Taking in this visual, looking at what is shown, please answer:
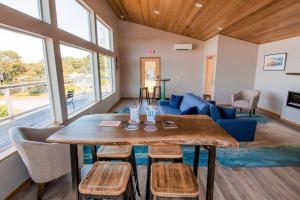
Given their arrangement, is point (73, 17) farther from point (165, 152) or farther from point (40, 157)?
point (165, 152)

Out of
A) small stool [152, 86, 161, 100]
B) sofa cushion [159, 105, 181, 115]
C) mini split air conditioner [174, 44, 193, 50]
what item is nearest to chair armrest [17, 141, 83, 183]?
sofa cushion [159, 105, 181, 115]

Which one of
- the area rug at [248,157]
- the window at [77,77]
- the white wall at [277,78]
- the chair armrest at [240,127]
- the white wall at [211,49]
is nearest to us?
the area rug at [248,157]

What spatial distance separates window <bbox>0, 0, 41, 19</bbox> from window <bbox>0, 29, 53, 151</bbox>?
0.31 meters

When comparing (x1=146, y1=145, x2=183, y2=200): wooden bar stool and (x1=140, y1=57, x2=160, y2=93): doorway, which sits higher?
(x1=140, y1=57, x2=160, y2=93): doorway

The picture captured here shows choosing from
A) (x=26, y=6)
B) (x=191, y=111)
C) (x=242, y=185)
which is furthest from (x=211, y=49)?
(x=26, y=6)

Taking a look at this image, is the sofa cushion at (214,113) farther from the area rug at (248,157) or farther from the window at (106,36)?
the window at (106,36)

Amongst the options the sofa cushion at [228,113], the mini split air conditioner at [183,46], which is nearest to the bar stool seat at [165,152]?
the sofa cushion at [228,113]

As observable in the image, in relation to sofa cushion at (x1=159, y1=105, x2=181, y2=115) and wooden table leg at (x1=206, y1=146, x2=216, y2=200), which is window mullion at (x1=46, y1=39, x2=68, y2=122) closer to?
sofa cushion at (x1=159, y1=105, x2=181, y2=115)

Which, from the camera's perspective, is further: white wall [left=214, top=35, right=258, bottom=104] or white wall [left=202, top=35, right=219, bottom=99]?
white wall [left=202, top=35, right=219, bottom=99]

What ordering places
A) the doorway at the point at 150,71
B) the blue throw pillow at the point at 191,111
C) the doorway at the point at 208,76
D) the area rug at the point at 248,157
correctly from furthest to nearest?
the doorway at the point at 150,71, the doorway at the point at 208,76, the blue throw pillow at the point at 191,111, the area rug at the point at 248,157

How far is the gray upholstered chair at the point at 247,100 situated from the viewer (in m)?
4.97

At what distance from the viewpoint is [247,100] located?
5.27 m

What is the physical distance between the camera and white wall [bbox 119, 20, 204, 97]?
7793 millimetres

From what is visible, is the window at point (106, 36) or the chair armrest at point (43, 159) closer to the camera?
the chair armrest at point (43, 159)
